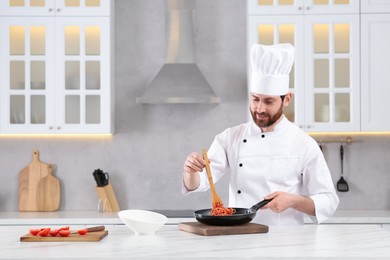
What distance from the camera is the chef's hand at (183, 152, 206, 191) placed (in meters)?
3.36

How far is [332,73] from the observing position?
17.1 feet

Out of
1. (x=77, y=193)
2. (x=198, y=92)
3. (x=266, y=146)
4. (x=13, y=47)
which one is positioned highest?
(x=13, y=47)

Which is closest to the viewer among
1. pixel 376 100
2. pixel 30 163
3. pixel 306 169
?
pixel 306 169

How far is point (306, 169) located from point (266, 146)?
0.26 metres

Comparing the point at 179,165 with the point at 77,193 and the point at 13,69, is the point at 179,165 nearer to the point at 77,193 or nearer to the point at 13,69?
the point at 77,193

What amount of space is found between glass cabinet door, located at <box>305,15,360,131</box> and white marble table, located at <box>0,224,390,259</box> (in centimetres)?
209

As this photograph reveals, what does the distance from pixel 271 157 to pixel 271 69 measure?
48 centimetres

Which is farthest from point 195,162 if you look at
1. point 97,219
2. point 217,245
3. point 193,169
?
point 97,219

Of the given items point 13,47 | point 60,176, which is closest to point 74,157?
point 60,176

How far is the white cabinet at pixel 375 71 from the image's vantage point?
5.13 m

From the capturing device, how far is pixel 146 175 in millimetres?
5590

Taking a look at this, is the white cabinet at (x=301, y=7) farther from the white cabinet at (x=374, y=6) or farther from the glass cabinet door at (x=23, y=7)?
the glass cabinet door at (x=23, y=7)

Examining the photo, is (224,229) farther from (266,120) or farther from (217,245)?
(266,120)

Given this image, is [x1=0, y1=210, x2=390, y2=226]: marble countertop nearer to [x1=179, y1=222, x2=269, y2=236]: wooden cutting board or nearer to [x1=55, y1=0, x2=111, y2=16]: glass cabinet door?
[x1=55, y1=0, x2=111, y2=16]: glass cabinet door
